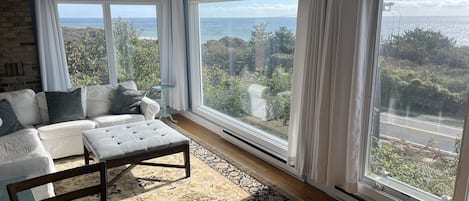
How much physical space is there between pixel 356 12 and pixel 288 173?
175 cm

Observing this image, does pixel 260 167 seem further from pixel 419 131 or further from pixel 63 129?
pixel 63 129

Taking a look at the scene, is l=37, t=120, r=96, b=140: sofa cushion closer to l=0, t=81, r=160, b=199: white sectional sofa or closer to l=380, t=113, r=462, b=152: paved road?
l=0, t=81, r=160, b=199: white sectional sofa

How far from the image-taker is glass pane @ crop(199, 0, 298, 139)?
3.69m

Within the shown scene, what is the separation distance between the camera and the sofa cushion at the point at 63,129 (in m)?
3.78

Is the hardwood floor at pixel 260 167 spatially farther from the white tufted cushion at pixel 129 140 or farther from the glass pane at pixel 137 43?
the glass pane at pixel 137 43

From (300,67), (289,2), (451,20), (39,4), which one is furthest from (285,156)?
(39,4)

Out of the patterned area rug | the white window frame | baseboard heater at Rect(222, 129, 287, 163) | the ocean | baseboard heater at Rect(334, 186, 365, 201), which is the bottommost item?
the patterned area rug

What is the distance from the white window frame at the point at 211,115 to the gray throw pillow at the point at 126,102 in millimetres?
1154

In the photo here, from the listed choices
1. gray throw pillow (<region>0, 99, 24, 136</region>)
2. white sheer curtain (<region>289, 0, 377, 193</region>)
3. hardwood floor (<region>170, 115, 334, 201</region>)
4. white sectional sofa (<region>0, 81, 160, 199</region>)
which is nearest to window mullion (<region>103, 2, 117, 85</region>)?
white sectional sofa (<region>0, 81, 160, 199</region>)

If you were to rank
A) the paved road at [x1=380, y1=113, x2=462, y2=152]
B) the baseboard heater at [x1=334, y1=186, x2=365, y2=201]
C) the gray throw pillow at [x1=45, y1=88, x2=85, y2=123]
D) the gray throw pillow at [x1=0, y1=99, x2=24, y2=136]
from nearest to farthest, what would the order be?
the paved road at [x1=380, y1=113, x2=462, y2=152] < the baseboard heater at [x1=334, y1=186, x2=365, y2=201] < the gray throw pillow at [x1=0, y1=99, x2=24, y2=136] < the gray throw pillow at [x1=45, y1=88, x2=85, y2=123]

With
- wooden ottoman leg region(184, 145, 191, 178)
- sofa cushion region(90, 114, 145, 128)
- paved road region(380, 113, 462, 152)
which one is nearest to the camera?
paved road region(380, 113, 462, 152)

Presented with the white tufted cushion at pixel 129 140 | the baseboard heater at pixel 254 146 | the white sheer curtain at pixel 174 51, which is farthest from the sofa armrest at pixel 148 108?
the white sheer curtain at pixel 174 51

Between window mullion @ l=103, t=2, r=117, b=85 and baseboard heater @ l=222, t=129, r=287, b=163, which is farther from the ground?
window mullion @ l=103, t=2, r=117, b=85

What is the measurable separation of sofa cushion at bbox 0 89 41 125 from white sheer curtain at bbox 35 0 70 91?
0.61 m
